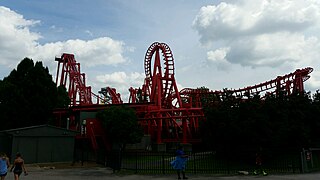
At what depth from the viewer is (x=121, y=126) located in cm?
3131

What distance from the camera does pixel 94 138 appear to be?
3253cm

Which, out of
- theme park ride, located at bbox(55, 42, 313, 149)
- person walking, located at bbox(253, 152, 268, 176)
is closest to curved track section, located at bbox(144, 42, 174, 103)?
theme park ride, located at bbox(55, 42, 313, 149)

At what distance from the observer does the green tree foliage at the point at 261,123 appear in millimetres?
21328

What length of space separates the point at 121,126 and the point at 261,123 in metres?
14.2

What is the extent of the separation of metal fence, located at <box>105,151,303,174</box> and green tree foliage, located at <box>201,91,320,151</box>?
143 centimetres

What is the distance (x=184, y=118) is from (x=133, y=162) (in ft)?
60.0

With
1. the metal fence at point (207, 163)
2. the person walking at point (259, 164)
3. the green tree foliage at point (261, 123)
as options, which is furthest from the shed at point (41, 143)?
the person walking at point (259, 164)

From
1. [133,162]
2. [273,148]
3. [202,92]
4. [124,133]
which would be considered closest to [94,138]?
[124,133]

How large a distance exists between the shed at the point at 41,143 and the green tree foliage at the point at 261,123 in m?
11.3

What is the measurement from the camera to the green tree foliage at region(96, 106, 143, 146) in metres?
31.4

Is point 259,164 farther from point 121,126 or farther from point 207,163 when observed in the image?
point 121,126

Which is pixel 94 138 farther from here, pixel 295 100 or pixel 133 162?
pixel 295 100

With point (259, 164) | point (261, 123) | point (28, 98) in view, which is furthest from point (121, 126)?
point (259, 164)

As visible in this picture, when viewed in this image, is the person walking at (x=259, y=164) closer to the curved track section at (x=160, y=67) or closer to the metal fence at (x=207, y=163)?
the metal fence at (x=207, y=163)
